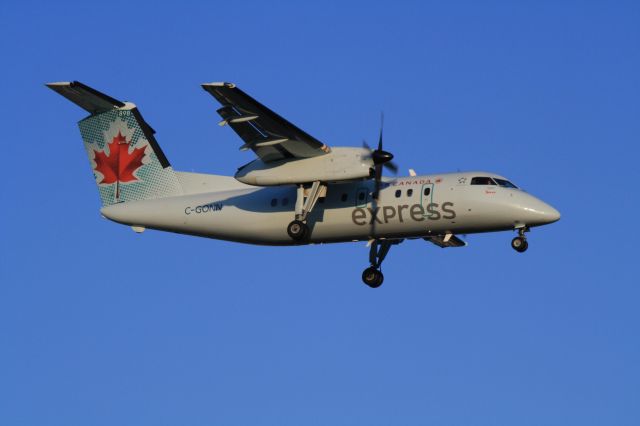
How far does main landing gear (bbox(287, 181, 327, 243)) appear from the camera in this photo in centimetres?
2533

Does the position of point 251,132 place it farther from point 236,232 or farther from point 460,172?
point 460,172

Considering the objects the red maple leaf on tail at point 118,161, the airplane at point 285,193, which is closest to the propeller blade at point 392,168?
the airplane at point 285,193

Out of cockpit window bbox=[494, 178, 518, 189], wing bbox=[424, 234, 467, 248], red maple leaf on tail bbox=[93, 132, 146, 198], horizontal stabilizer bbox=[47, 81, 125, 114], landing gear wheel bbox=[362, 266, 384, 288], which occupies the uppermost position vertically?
horizontal stabilizer bbox=[47, 81, 125, 114]

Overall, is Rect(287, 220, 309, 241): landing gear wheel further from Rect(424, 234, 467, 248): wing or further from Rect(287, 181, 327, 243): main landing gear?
Rect(424, 234, 467, 248): wing

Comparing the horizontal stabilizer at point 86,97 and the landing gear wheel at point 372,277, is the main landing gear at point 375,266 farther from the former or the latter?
the horizontal stabilizer at point 86,97

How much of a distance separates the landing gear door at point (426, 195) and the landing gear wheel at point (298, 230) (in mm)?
2855

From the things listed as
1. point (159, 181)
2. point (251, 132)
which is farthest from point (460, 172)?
point (159, 181)

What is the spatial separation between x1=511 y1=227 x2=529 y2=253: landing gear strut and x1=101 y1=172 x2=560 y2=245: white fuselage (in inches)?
7.4

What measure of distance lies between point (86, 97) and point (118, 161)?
2051 millimetres

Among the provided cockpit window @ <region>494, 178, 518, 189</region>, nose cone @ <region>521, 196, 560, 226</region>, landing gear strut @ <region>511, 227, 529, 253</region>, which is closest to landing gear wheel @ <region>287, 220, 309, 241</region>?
cockpit window @ <region>494, 178, 518, 189</region>

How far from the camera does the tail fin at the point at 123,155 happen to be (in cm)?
2817

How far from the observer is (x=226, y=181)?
28.0 m

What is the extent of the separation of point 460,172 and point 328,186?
3.19 m

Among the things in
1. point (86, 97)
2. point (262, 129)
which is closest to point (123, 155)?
point (86, 97)
